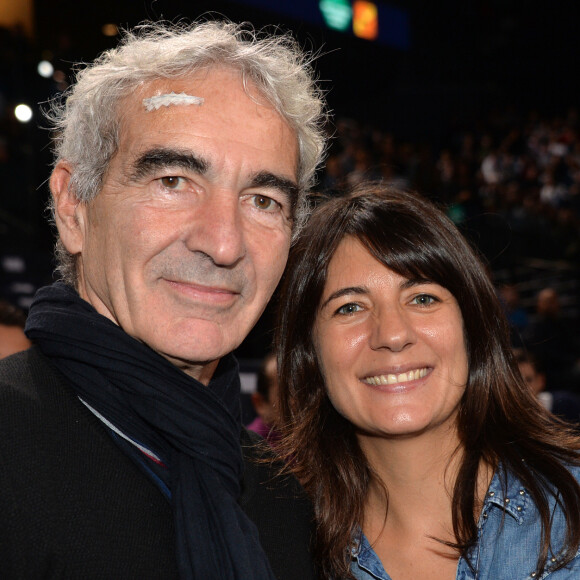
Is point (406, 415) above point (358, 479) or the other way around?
above

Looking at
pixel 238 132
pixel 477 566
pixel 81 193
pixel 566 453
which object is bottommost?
pixel 477 566

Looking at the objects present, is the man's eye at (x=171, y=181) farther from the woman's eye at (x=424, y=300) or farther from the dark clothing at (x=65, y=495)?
the woman's eye at (x=424, y=300)

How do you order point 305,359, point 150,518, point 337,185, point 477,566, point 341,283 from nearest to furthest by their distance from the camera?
point 150,518, point 477,566, point 341,283, point 305,359, point 337,185

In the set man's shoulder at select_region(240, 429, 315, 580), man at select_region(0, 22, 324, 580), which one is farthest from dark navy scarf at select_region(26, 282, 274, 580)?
A: man's shoulder at select_region(240, 429, 315, 580)

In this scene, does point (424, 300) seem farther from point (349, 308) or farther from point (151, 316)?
point (151, 316)

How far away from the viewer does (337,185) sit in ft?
9.62

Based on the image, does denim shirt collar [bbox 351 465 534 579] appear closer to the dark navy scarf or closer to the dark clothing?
the dark navy scarf

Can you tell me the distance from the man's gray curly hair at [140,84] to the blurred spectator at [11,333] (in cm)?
155

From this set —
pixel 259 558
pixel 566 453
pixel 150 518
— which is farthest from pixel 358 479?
pixel 150 518

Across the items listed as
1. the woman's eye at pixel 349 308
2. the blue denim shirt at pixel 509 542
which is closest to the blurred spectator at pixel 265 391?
the woman's eye at pixel 349 308

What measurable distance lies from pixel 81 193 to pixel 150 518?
790 mm

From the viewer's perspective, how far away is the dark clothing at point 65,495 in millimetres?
1406

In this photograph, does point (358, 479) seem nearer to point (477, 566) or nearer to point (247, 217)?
point (477, 566)

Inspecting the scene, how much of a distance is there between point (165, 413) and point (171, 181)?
54 cm
